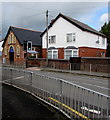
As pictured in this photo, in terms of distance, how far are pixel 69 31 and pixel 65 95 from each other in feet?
64.3

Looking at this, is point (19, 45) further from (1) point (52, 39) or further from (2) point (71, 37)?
(2) point (71, 37)

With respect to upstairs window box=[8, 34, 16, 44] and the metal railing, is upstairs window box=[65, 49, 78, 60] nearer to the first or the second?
upstairs window box=[8, 34, 16, 44]

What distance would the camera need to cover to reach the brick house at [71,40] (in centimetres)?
2262

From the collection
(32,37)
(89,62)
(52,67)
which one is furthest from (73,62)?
(32,37)

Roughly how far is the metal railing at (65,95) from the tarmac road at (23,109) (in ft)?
1.41

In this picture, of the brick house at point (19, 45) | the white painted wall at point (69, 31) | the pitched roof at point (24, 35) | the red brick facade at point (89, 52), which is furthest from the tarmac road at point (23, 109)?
the pitched roof at point (24, 35)

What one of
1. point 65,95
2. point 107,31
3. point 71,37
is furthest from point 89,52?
point 107,31

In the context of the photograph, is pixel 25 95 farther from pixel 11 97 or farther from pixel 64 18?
pixel 64 18

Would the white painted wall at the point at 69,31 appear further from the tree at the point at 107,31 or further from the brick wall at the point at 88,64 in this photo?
the tree at the point at 107,31

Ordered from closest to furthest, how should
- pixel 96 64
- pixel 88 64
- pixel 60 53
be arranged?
pixel 96 64
pixel 88 64
pixel 60 53

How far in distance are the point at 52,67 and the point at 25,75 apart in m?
14.1

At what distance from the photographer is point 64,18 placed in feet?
80.0

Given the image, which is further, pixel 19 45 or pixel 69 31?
pixel 19 45

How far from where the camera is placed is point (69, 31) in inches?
944
